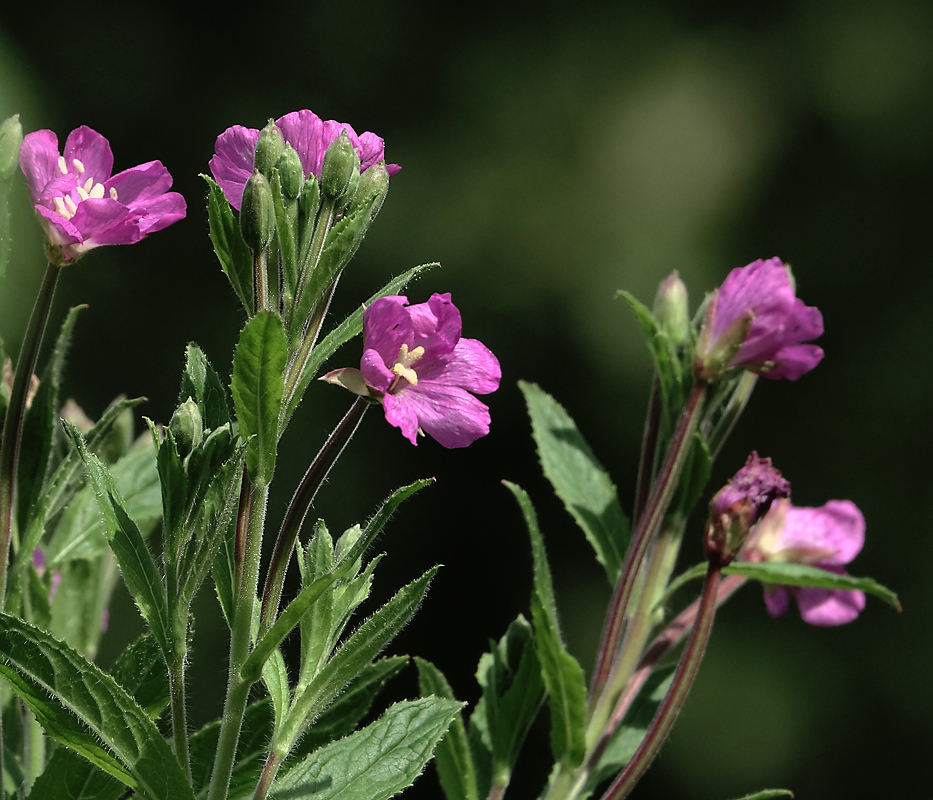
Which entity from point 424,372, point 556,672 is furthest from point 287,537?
point 556,672

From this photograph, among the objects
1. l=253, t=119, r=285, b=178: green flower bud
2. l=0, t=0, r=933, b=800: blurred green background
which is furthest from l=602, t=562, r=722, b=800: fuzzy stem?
l=0, t=0, r=933, b=800: blurred green background

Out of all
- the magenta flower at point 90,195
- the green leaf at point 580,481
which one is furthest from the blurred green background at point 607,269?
the magenta flower at point 90,195

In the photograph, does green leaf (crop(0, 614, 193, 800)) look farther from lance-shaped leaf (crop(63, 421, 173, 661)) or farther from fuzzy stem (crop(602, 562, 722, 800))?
fuzzy stem (crop(602, 562, 722, 800))

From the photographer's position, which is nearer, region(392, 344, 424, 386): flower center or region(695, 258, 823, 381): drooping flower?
region(392, 344, 424, 386): flower center

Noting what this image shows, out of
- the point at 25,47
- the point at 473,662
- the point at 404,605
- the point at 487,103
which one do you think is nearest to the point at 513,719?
the point at 404,605

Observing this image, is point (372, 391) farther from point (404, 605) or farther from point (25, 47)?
point (25, 47)
